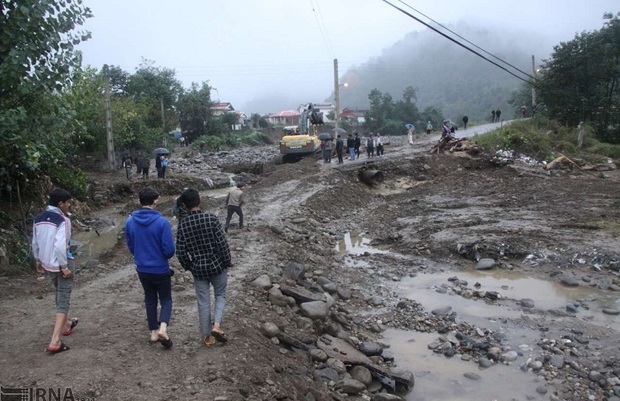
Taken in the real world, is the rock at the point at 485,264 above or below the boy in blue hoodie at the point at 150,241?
below

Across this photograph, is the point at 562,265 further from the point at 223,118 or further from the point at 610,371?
the point at 223,118

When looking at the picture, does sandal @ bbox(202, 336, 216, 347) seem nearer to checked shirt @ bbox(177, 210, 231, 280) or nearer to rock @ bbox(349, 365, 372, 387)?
checked shirt @ bbox(177, 210, 231, 280)

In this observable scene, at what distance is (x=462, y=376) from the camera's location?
583 centimetres

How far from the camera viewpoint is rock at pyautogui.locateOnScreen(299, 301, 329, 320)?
6.45 m

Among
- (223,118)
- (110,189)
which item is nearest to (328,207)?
(110,189)

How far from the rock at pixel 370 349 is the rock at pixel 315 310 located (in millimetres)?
672

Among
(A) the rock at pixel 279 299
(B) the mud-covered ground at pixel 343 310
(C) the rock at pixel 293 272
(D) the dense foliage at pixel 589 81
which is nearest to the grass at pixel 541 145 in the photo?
(D) the dense foliage at pixel 589 81

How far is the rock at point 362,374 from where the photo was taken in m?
5.36

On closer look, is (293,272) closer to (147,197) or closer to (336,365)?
(336,365)

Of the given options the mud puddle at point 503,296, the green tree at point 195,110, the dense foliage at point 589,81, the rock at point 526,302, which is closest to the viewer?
the mud puddle at point 503,296

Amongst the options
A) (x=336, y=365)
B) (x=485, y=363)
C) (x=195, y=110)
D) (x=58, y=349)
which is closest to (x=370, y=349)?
(x=336, y=365)

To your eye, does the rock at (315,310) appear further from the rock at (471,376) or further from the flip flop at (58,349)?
the flip flop at (58,349)

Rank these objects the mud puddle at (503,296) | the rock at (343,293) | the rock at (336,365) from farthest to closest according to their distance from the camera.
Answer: the rock at (343,293) < the mud puddle at (503,296) < the rock at (336,365)

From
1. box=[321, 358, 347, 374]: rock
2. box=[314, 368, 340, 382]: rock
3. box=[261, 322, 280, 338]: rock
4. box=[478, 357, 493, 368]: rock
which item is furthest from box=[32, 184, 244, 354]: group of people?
box=[478, 357, 493, 368]: rock
